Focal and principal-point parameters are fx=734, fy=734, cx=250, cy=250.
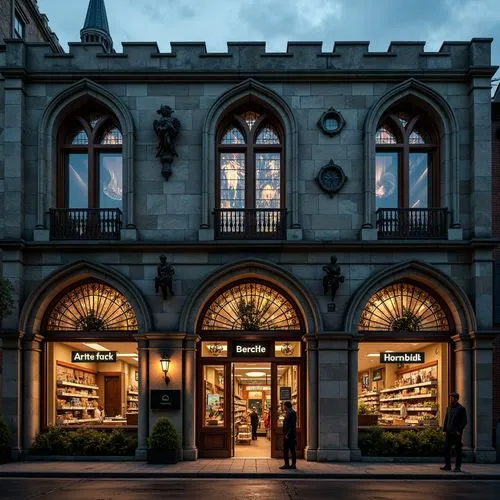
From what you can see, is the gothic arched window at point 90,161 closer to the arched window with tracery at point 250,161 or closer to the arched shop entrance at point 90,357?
the arched shop entrance at point 90,357

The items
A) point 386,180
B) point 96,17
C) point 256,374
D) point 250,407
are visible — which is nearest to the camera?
point 386,180

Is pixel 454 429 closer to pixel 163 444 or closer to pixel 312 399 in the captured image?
pixel 312 399

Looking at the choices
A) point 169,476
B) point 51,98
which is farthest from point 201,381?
point 51,98

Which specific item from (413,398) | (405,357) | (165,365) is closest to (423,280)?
(405,357)

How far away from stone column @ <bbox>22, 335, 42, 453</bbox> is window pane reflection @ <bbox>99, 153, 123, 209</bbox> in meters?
4.25

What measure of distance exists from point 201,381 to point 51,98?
29.4 feet

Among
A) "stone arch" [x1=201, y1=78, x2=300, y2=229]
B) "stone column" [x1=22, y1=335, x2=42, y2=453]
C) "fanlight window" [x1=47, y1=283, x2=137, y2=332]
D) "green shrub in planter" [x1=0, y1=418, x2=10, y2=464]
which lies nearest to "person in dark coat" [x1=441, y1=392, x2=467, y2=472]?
"stone arch" [x1=201, y1=78, x2=300, y2=229]

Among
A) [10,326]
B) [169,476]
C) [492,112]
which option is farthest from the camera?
[492,112]

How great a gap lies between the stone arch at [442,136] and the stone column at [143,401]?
6951 mm

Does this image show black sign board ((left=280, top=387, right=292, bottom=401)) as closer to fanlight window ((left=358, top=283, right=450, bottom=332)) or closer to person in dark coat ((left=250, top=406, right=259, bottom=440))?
fanlight window ((left=358, top=283, right=450, bottom=332))

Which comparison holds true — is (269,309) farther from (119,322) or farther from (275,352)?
(119,322)

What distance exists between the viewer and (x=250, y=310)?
67.9 ft

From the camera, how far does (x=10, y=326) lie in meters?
19.8

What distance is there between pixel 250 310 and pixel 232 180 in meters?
3.73
